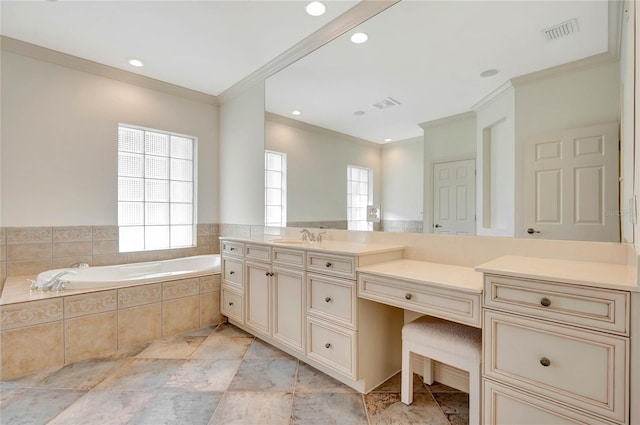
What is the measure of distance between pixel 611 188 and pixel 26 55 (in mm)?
4526

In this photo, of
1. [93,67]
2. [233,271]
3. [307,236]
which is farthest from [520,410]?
[93,67]

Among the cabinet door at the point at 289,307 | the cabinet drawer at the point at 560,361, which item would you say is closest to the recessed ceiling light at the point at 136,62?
the cabinet door at the point at 289,307

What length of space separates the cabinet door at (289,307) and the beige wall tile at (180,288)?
1.02 m

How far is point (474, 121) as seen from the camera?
177 centimetres

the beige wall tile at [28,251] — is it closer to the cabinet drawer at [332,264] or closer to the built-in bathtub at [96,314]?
the built-in bathtub at [96,314]

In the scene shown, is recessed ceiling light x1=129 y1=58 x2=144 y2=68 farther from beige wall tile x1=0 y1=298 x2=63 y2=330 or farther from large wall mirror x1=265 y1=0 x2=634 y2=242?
beige wall tile x1=0 y1=298 x2=63 y2=330

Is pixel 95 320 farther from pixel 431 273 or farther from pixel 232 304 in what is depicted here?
pixel 431 273

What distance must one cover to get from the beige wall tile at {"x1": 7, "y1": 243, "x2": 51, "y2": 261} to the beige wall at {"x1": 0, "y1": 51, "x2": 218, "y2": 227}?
21cm

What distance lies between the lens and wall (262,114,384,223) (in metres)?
2.46

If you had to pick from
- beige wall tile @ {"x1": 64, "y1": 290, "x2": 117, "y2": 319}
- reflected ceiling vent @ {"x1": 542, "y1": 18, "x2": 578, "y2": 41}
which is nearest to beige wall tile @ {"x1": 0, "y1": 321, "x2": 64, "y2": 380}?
beige wall tile @ {"x1": 64, "y1": 290, "x2": 117, "y2": 319}

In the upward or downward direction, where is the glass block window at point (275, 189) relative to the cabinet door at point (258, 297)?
upward

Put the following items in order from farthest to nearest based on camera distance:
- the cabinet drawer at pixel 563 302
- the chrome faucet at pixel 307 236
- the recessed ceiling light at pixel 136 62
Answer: the recessed ceiling light at pixel 136 62
the chrome faucet at pixel 307 236
the cabinet drawer at pixel 563 302

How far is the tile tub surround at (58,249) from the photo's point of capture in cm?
272

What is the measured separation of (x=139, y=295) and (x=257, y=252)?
109 cm
